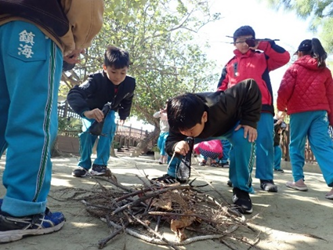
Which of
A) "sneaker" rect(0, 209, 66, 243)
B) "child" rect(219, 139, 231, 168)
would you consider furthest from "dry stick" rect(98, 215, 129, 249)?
"child" rect(219, 139, 231, 168)

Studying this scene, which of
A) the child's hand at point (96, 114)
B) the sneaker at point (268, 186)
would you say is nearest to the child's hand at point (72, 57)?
the child's hand at point (96, 114)

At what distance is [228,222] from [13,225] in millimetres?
1053

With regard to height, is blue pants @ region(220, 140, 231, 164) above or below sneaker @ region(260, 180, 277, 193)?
Result: above

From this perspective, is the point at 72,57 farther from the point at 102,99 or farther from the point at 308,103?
the point at 308,103

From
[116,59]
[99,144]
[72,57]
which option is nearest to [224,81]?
[116,59]

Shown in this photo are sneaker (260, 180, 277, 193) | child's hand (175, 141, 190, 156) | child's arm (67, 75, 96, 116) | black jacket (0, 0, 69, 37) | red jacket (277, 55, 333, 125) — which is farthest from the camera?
child's arm (67, 75, 96, 116)

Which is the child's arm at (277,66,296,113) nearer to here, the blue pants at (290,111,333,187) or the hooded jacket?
the blue pants at (290,111,333,187)

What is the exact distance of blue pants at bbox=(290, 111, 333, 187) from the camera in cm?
296

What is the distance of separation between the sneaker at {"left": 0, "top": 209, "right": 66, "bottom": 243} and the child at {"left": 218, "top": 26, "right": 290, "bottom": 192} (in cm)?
204

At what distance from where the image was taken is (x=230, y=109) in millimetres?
2322

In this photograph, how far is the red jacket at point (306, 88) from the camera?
315 cm

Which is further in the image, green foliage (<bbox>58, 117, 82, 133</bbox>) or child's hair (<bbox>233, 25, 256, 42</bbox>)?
green foliage (<bbox>58, 117, 82, 133</bbox>)

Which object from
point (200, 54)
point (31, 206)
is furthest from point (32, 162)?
point (200, 54)

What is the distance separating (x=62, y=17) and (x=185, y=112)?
3.02 ft
